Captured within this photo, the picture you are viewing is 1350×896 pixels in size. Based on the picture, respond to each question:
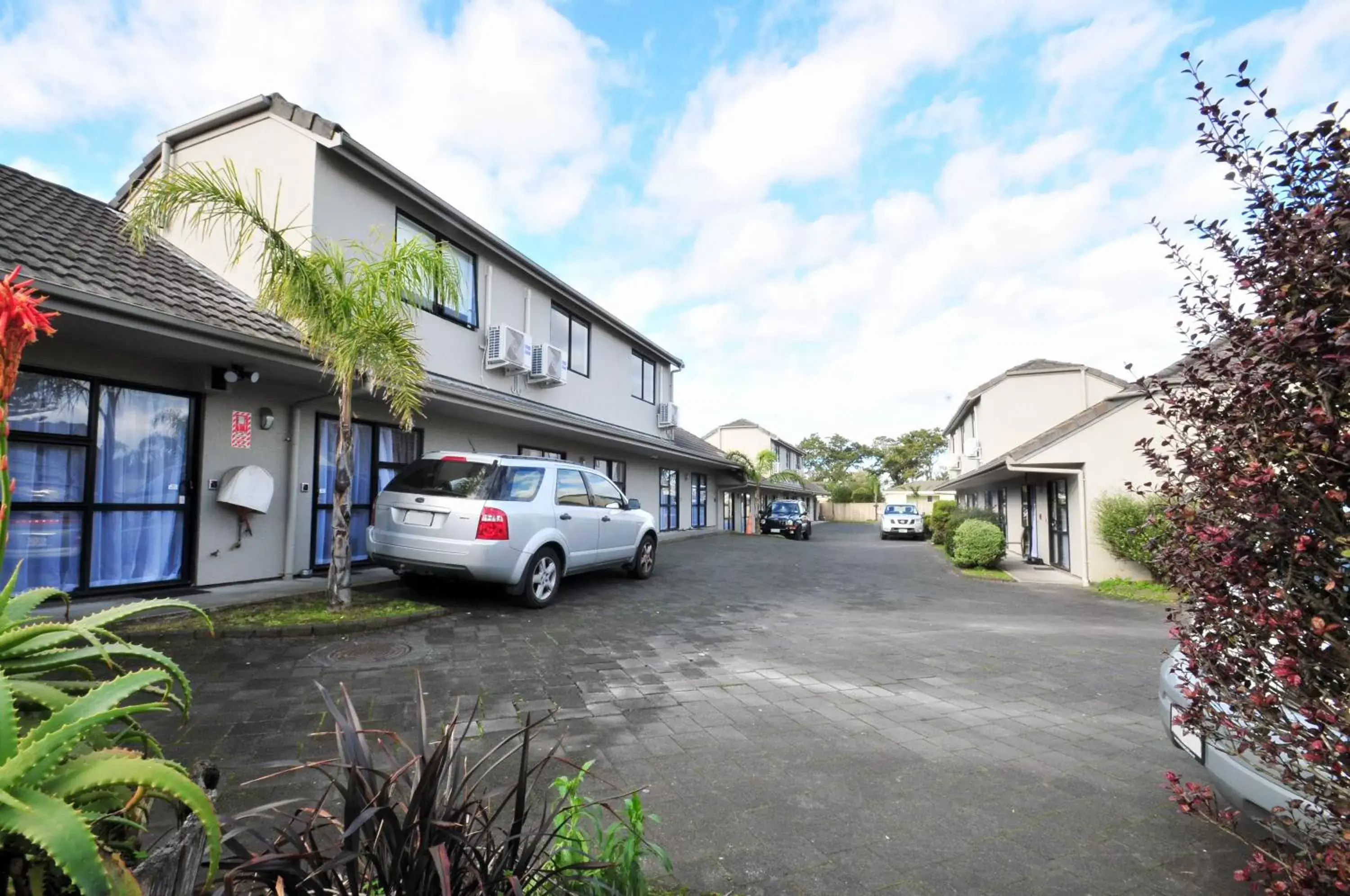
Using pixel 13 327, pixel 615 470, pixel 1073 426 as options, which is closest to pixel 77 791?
pixel 13 327

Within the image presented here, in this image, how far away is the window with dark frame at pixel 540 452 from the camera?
1316cm

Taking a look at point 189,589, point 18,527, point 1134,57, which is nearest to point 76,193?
point 18,527

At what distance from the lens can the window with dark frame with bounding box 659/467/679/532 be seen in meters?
20.8

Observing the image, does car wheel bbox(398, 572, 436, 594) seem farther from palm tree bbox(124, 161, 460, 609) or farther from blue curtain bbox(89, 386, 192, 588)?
blue curtain bbox(89, 386, 192, 588)

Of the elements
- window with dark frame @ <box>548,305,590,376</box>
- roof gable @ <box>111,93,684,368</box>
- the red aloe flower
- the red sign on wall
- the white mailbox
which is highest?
roof gable @ <box>111,93,684,368</box>

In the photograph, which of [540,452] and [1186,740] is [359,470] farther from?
[1186,740]

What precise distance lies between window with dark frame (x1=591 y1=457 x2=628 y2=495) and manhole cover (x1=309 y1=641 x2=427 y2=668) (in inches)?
418

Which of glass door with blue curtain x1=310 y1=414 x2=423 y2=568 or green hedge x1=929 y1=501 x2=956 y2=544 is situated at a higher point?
glass door with blue curtain x1=310 y1=414 x2=423 y2=568

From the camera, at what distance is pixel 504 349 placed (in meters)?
11.9

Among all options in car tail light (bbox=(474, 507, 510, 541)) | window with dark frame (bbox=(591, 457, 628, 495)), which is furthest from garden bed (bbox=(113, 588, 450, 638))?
window with dark frame (bbox=(591, 457, 628, 495))

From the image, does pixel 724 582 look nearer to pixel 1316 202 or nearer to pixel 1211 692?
pixel 1211 692

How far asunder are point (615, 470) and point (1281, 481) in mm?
16195

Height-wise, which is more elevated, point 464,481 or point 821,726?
point 464,481

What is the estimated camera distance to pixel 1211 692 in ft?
6.58
